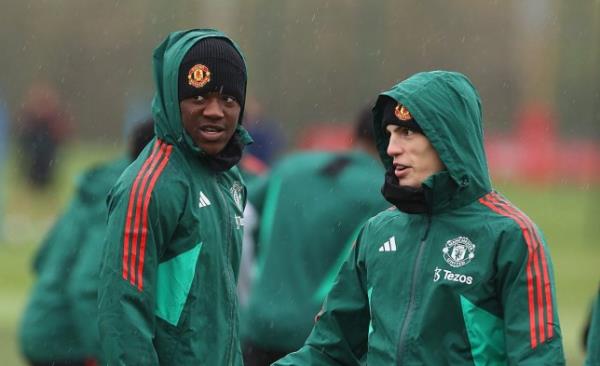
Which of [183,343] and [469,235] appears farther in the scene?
[183,343]

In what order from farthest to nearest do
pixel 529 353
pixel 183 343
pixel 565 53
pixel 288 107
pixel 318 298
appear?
pixel 565 53 < pixel 288 107 < pixel 318 298 < pixel 183 343 < pixel 529 353

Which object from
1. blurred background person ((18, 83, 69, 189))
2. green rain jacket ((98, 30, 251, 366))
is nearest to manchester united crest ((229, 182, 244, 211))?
green rain jacket ((98, 30, 251, 366))

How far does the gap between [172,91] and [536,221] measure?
2530cm

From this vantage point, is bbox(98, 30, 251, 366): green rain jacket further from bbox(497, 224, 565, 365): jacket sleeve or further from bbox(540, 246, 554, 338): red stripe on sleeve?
bbox(540, 246, 554, 338): red stripe on sleeve

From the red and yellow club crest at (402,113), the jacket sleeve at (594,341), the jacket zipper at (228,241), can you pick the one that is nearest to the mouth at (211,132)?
the jacket zipper at (228,241)

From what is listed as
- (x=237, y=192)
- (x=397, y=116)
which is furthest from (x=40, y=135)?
(x=397, y=116)

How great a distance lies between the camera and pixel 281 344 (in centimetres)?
780

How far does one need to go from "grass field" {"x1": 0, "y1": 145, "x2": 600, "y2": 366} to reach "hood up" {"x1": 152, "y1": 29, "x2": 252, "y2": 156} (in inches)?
263

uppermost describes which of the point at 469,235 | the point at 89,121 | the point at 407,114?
the point at 407,114

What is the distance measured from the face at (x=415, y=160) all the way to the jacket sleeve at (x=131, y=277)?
2.97 ft

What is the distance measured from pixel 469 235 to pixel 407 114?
51 cm

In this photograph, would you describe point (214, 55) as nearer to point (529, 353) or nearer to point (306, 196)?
point (529, 353)

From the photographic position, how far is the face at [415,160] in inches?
194

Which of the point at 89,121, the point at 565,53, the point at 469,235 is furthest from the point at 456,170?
the point at 89,121
